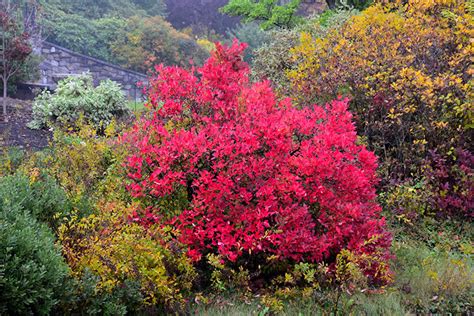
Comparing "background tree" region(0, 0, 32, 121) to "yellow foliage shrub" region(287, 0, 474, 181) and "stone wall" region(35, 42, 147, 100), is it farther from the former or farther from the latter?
"yellow foliage shrub" region(287, 0, 474, 181)

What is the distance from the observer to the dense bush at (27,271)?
2.63 m

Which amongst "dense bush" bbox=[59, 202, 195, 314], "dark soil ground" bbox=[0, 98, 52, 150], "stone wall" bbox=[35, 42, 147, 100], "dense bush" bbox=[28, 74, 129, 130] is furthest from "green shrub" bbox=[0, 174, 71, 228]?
"stone wall" bbox=[35, 42, 147, 100]

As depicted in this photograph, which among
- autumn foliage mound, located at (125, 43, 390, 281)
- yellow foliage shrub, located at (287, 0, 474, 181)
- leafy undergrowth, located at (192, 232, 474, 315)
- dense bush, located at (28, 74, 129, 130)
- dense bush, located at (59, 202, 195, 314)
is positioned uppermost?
yellow foliage shrub, located at (287, 0, 474, 181)

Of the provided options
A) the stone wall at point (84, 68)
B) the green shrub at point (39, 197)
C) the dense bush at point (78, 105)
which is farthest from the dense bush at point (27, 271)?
the stone wall at point (84, 68)

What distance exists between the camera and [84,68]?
19062mm

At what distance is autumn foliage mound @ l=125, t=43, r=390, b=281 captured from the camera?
12.7 feet

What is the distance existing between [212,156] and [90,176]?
1.80 meters

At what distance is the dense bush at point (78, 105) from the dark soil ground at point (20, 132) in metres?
0.29

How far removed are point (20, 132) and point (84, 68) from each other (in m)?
9.83

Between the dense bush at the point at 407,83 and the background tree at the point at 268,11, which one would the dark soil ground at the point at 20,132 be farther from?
the background tree at the point at 268,11

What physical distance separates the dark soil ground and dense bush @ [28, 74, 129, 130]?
29 centimetres

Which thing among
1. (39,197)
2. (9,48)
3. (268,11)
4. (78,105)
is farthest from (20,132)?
(268,11)

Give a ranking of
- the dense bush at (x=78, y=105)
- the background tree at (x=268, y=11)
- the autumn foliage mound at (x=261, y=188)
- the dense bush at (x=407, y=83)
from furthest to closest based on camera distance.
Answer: the background tree at (x=268, y=11)
the dense bush at (x=78, y=105)
the dense bush at (x=407, y=83)
the autumn foliage mound at (x=261, y=188)

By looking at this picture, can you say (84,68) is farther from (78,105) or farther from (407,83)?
(407,83)
